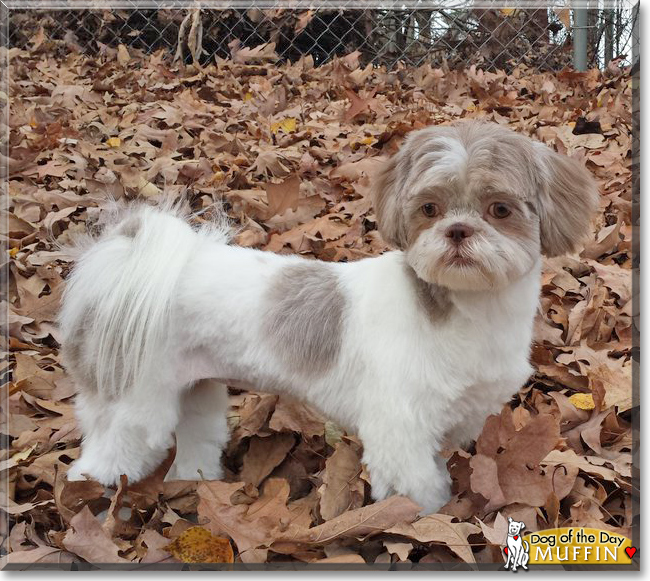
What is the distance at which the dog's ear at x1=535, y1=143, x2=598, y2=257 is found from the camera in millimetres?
1901

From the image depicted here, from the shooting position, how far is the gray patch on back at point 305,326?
7.14ft

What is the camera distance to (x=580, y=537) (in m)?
1.80

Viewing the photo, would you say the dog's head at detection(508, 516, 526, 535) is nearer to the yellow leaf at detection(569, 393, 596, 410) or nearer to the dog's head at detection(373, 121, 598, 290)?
the dog's head at detection(373, 121, 598, 290)

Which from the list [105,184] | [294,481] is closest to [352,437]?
[294,481]

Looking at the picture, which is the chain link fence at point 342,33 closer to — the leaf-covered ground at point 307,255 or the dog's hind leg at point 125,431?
the leaf-covered ground at point 307,255

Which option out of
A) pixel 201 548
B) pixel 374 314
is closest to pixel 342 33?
pixel 374 314

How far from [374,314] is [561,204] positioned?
0.65m

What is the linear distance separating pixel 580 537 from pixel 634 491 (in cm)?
37

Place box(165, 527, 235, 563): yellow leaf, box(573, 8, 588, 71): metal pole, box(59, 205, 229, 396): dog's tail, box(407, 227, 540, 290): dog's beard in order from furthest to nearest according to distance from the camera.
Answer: box(573, 8, 588, 71): metal pole
box(59, 205, 229, 396): dog's tail
box(165, 527, 235, 563): yellow leaf
box(407, 227, 540, 290): dog's beard

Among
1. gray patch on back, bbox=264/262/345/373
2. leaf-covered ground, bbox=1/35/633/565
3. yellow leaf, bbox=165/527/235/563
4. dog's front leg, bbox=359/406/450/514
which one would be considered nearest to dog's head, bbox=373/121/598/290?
gray patch on back, bbox=264/262/345/373

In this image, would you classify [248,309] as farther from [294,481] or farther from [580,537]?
[580,537]

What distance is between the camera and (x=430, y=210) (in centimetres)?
187

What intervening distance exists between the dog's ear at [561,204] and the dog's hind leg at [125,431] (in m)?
1.33

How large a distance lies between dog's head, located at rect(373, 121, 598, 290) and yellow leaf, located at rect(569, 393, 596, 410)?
32.2 inches
